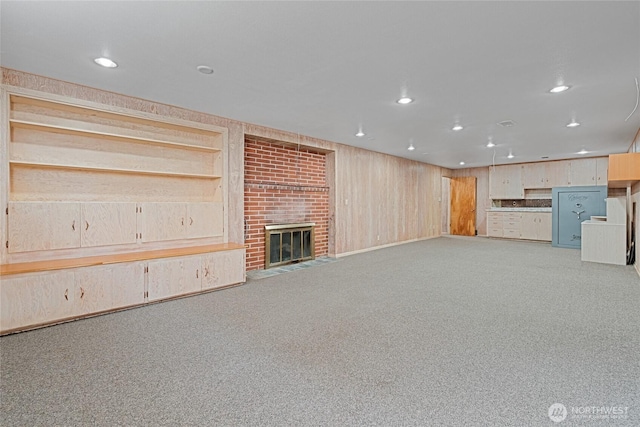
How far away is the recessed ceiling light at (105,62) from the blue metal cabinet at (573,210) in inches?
374

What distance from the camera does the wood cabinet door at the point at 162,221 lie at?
3.82 m

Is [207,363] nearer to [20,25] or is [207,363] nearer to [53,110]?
[20,25]

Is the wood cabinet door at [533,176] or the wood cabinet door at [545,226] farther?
the wood cabinet door at [533,176]

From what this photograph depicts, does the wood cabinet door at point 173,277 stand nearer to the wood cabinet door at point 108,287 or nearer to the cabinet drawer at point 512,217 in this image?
the wood cabinet door at point 108,287

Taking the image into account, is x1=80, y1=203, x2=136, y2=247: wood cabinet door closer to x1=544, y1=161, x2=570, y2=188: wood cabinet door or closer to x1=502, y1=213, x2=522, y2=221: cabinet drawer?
x1=502, y1=213, x2=522, y2=221: cabinet drawer

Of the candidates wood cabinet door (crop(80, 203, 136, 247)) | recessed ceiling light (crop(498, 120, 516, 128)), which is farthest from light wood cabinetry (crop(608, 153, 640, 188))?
wood cabinet door (crop(80, 203, 136, 247))

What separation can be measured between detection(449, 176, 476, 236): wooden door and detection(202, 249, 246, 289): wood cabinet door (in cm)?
895

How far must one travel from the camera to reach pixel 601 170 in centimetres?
838

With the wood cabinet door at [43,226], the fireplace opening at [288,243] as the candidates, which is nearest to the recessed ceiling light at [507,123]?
the fireplace opening at [288,243]

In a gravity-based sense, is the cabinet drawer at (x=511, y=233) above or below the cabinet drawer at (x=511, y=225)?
below

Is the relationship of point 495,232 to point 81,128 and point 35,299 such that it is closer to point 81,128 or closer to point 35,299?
point 81,128

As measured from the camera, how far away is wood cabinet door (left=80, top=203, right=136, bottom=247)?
3.40m

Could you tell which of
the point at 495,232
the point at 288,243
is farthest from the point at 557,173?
the point at 288,243

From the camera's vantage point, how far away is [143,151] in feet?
13.0
